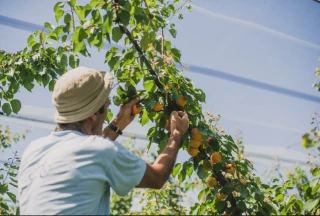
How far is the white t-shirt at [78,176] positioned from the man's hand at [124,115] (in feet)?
1.51

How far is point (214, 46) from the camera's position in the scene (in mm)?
3918

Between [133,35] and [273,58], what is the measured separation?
270 cm

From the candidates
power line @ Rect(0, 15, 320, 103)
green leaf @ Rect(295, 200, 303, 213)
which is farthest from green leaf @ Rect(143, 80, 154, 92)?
power line @ Rect(0, 15, 320, 103)

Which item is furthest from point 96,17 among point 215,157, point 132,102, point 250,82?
point 250,82

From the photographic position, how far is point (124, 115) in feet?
5.37

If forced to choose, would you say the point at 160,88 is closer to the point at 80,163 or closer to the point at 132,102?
the point at 132,102

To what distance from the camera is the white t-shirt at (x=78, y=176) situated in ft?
3.48

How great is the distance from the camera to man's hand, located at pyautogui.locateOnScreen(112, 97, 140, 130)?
1630 mm

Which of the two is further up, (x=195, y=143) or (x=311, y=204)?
(x=195, y=143)

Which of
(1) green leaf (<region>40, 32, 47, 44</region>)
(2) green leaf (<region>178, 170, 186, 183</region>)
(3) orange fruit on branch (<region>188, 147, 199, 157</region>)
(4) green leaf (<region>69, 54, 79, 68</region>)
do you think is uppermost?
(1) green leaf (<region>40, 32, 47, 44</region>)

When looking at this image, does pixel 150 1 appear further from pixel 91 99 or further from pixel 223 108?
pixel 223 108

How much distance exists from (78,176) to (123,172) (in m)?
0.13

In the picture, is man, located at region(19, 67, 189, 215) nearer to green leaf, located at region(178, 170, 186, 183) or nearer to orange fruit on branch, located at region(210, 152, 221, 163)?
orange fruit on branch, located at region(210, 152, 221, 163)

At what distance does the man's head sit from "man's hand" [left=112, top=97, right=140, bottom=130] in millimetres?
350
